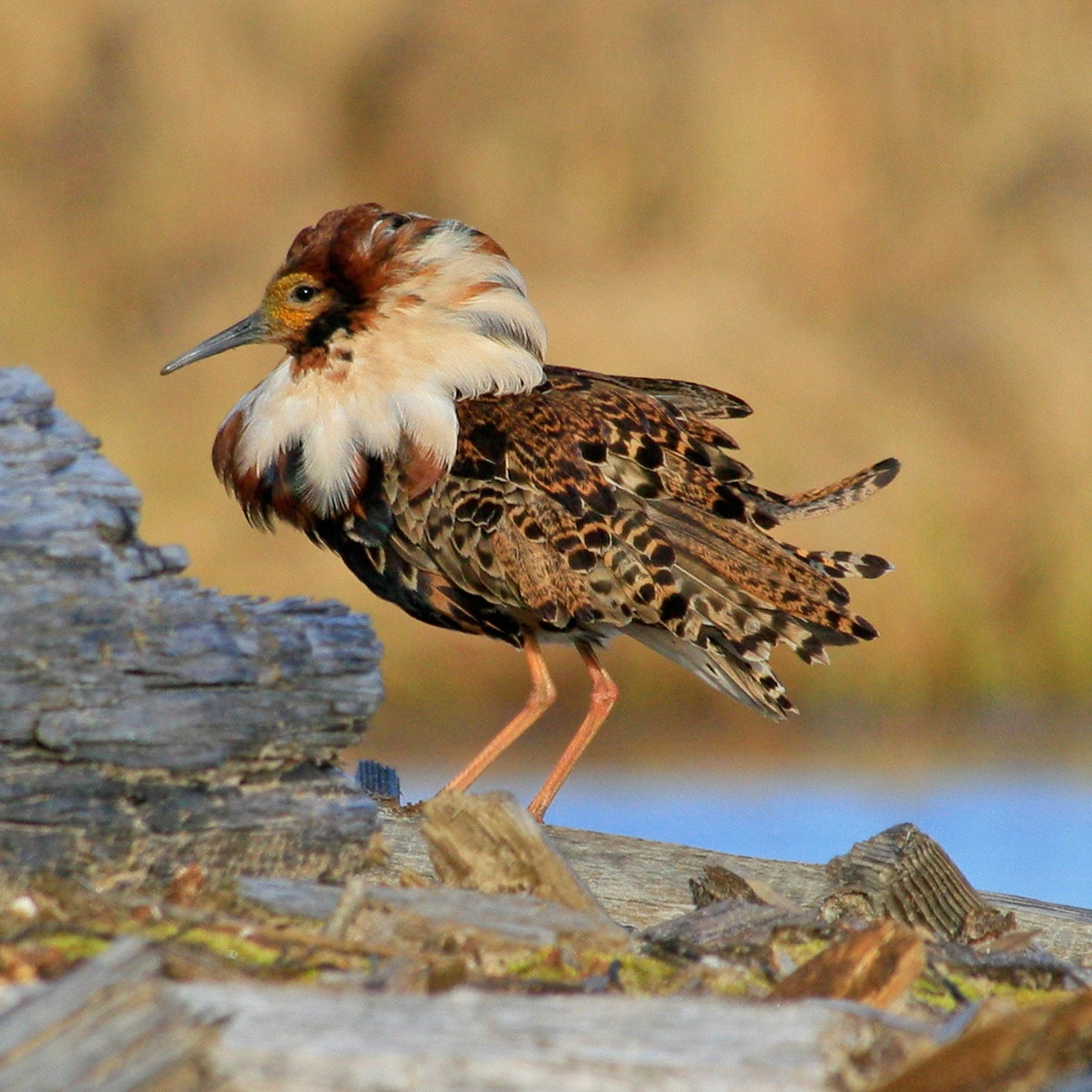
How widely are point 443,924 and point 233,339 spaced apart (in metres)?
3.44

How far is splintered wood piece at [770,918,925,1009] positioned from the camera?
2.64 metres

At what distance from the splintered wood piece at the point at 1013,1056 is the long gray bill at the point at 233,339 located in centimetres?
417

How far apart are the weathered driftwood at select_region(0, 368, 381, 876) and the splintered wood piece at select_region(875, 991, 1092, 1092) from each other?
1634mm

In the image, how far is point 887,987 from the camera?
264 cm

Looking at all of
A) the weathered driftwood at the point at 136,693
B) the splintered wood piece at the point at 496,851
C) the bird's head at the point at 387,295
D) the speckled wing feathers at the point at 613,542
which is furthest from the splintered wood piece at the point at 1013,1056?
the bird's head at the point at 387,295

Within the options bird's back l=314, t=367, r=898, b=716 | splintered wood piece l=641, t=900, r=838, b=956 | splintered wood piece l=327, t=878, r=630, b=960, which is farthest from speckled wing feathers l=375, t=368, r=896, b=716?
splintered wood piece l=327, t=878, r=630, b=960

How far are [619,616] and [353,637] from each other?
2.28 metres

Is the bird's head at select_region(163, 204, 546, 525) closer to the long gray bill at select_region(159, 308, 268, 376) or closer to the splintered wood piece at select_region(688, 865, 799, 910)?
the long gray bill at select_region(159, 308, 268, 376)

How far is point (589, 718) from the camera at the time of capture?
6254mm

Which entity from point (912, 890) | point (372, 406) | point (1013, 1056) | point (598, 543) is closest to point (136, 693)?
point (1013, 1056)

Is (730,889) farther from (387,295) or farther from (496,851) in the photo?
(387,295)

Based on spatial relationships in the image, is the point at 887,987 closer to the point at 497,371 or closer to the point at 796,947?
the point at 796,947

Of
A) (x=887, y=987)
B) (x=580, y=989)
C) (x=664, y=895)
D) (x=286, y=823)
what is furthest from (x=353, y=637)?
(x=664, y=895)

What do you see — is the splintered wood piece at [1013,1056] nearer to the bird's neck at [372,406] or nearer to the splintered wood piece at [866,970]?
the splintered wood piece at [866,970]
